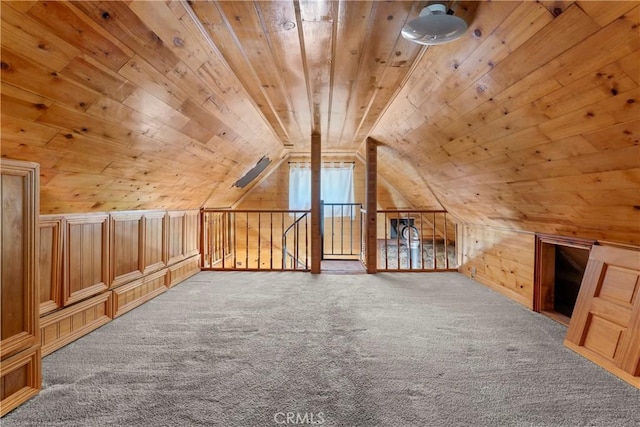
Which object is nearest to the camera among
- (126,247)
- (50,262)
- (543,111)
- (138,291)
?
(543,111)

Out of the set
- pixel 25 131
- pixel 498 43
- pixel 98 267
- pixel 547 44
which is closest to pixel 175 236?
pixel 98 267

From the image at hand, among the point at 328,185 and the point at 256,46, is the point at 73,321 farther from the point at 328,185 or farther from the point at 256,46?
the point at 328,185

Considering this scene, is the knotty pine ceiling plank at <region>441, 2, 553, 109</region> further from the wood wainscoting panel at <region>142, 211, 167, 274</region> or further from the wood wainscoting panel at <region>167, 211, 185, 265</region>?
the wood wainscoting panel at <region>167, 211, 185, 265</region>

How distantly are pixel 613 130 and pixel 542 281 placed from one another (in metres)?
1.74

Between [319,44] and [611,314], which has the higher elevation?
[319,44]

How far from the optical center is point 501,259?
10.4 feet

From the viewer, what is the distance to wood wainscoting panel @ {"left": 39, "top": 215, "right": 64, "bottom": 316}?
6.10ft

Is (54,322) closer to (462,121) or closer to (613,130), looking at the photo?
(462,121)

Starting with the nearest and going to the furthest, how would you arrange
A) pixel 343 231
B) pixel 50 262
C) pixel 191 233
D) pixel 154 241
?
pixel 50 262, pixel 154 241, pixel 191 233, pixel 343 231

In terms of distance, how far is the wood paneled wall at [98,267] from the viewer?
6.28 feet

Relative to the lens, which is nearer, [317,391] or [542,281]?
[317,391]

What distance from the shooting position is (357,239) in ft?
19.5

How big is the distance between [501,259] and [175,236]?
380 centimetres

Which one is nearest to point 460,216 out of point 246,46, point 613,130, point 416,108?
point 416,108
